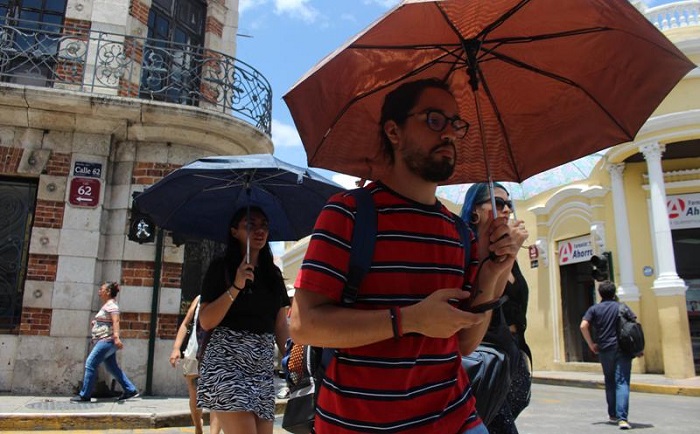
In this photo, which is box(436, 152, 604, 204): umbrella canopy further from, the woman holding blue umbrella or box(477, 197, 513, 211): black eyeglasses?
box(477, 197, 513, 211): black eyeglasses

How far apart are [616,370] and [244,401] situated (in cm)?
582

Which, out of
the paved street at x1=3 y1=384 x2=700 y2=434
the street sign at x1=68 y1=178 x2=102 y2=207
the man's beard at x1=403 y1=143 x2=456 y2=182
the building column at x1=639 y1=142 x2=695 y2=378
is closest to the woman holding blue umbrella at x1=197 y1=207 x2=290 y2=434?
the man's beard at x1=403 y1=143 x2=456 y2=182

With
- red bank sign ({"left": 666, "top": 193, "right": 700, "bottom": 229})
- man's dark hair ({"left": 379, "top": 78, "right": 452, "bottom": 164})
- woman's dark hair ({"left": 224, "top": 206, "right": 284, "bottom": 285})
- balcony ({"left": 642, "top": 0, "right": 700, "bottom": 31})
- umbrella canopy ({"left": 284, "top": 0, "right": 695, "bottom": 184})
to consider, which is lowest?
woman's dark hair ({"left": 224, "top": 206, "right": 284, "bottom": 285})

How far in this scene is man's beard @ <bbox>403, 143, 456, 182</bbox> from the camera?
6.31 ft

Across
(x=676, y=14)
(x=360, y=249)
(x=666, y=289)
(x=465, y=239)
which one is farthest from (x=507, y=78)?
(x=676, y=14)

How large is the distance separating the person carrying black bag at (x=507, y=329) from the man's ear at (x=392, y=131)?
3.09ft

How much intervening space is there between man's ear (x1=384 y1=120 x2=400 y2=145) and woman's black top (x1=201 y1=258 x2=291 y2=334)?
6.72ft

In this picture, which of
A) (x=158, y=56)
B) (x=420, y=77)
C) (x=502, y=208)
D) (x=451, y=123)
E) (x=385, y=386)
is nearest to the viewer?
(x=385, y=386)

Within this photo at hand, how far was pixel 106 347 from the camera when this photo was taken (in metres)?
8.47

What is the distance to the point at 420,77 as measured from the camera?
2.42 metres

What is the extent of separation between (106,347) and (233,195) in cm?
504

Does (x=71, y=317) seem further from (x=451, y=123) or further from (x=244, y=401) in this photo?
(x=451, y=123)

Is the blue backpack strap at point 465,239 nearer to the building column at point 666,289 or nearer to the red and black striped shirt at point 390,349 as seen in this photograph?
the red and black striped shirt at point 390,349

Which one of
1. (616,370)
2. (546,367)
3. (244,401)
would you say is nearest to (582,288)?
(546,367)
